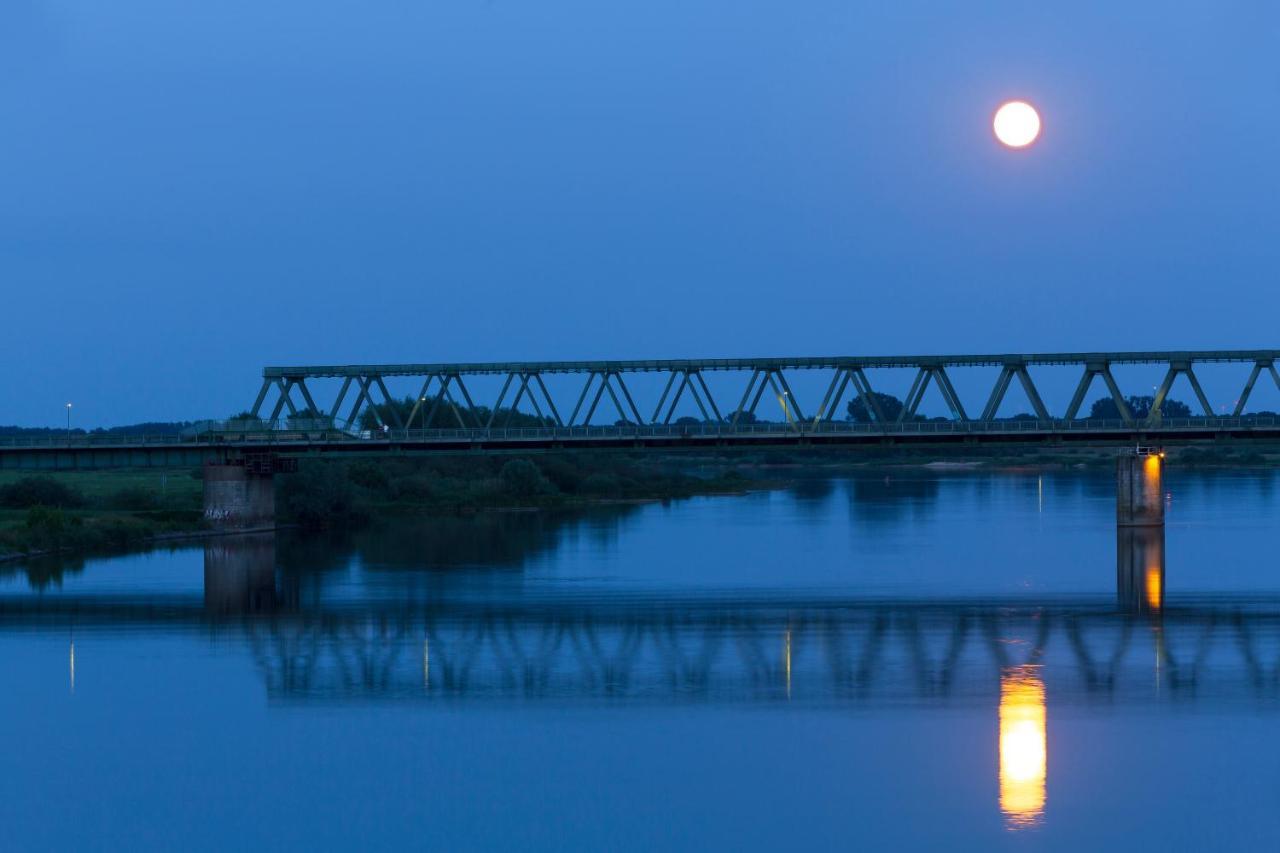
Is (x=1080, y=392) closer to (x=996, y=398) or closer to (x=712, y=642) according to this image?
(x=996, y=398)

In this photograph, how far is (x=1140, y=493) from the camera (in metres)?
92.3

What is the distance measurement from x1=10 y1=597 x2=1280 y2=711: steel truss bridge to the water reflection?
Result: 454 mm

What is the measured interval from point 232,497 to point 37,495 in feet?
60.2

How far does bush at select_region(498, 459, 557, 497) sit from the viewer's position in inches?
5330

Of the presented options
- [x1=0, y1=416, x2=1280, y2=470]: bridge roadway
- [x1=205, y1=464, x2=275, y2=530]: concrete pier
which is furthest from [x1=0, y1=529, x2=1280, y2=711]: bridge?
[x1=205, y1=464, x2=275, y2=530]: concrete pier

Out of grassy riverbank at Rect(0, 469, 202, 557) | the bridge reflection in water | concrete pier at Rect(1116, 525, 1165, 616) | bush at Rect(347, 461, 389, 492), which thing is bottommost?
concrete pier at Rect(1116, 525, 1165, 616)

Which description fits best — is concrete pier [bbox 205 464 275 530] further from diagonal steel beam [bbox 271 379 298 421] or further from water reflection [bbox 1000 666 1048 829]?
water reflection [bbox 1000 666 1048 829]

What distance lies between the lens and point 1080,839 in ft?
81.4

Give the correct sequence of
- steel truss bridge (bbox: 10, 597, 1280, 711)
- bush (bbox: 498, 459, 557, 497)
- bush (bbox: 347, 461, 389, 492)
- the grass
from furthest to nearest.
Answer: bush (bbox: 498, 459, 557, 497), bush (bbox: 347, 461, 389, 492), the grass, steel truss bridge (bbox: 10, 597, 1280, 711)

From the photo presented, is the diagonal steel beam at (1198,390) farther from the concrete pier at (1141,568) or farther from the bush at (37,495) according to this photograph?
the bush at (37,495)

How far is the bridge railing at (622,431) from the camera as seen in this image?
9150 cm

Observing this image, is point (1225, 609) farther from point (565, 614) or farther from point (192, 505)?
point (192, 505)

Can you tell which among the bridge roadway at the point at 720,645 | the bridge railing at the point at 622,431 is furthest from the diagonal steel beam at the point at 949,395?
the bridge roadway at the point at 720,645

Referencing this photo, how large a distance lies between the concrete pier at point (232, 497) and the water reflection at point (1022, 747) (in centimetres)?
6436
